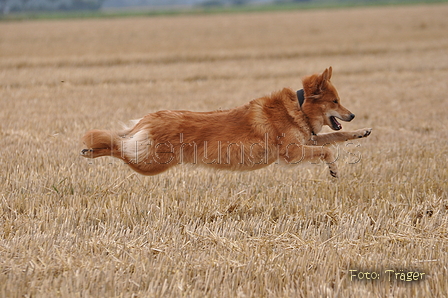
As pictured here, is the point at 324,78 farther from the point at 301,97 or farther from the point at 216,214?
the point at 216,214

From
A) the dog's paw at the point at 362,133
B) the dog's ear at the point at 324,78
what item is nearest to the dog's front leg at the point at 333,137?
the dog's paw at the point at 362,133

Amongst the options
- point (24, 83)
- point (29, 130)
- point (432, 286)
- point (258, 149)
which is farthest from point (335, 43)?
point (432, 286)

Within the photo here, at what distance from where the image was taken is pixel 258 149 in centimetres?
521

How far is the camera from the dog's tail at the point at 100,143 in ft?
16.9

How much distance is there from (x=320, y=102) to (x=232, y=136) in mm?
1098

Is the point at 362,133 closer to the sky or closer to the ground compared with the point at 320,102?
closer to the ground

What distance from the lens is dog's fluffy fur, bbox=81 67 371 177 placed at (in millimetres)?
5082

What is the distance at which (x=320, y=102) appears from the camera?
17.8 feet

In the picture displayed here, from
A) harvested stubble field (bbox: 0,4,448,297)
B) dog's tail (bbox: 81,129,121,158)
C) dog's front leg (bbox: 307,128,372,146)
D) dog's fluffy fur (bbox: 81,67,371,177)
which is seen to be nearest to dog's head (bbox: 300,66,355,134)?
dog's fluffy fur (bbox: 81,67,371,177)

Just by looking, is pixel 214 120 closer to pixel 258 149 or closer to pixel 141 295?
pixel 258 149

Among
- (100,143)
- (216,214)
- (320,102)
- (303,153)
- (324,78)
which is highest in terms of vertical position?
(324,78)

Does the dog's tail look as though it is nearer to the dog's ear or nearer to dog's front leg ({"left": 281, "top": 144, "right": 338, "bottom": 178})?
Result: dog's front leg ({"left": 281, "top": 144, "right": 338, "bottom": 178})

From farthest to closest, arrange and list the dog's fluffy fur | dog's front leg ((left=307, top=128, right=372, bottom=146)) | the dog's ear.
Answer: dog's front leg ((left=307, top=128, right=372, bottom=146))
the dog's ear
the dog's fluffy fur

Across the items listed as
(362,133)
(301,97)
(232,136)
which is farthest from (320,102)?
(232,136)
